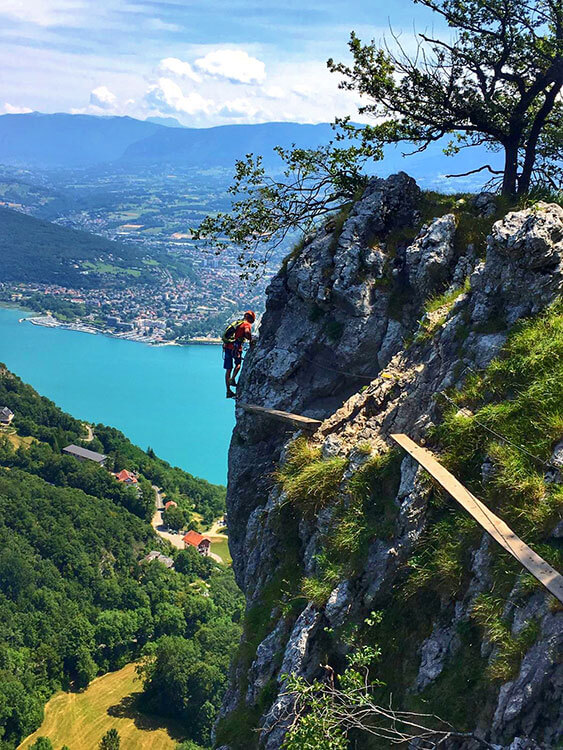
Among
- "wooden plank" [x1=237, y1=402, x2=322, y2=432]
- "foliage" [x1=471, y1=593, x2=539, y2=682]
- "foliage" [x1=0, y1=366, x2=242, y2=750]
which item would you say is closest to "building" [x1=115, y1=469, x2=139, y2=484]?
"foliage" [x1=0, y1=366, x2=242, y2=750]

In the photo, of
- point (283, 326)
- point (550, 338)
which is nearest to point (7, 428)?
point (283, 326)

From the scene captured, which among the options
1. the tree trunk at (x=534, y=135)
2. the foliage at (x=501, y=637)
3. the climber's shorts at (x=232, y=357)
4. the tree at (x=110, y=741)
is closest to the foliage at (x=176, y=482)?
the tree at (x=110, y=741)

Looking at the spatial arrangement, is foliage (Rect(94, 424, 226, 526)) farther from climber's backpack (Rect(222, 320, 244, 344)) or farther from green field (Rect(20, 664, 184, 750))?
climber's backpack (Rect(222, 320, 244, 344))

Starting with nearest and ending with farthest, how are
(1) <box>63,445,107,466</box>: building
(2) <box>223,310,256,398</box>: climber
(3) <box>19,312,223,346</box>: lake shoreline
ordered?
(2) <box>223,310,256,398</box>: climber < (1) <box>63,445,107,466</box>: building < (3) <box>19,312,223,346</box>: lake shoreline

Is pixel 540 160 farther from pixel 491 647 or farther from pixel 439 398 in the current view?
pixel 491 647

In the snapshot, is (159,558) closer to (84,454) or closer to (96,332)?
(84,454)

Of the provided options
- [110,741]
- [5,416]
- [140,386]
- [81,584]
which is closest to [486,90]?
[110,741]
